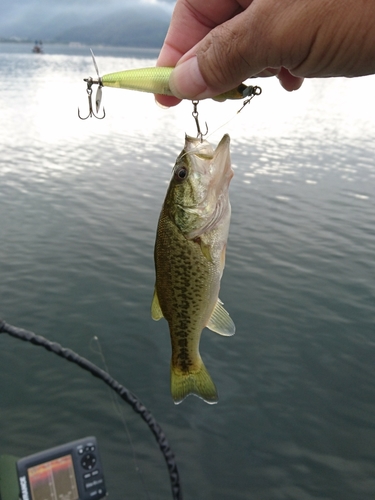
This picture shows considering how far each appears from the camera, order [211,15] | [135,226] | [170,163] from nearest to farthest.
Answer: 1. [211,15]
2. [135,226]
3. [170,163]

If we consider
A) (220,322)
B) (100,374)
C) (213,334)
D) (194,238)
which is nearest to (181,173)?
(194,238)

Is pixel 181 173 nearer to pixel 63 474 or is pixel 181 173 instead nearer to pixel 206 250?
pixel 206 250

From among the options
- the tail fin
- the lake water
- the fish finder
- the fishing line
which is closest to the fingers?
the tail fin

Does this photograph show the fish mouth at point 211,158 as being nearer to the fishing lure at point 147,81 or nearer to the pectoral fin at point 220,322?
the fishing lure at point 147,81

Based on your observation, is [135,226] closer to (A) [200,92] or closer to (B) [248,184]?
(B) [248,184]

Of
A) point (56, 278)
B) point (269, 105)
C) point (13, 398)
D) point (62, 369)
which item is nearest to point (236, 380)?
point (62, 369)
